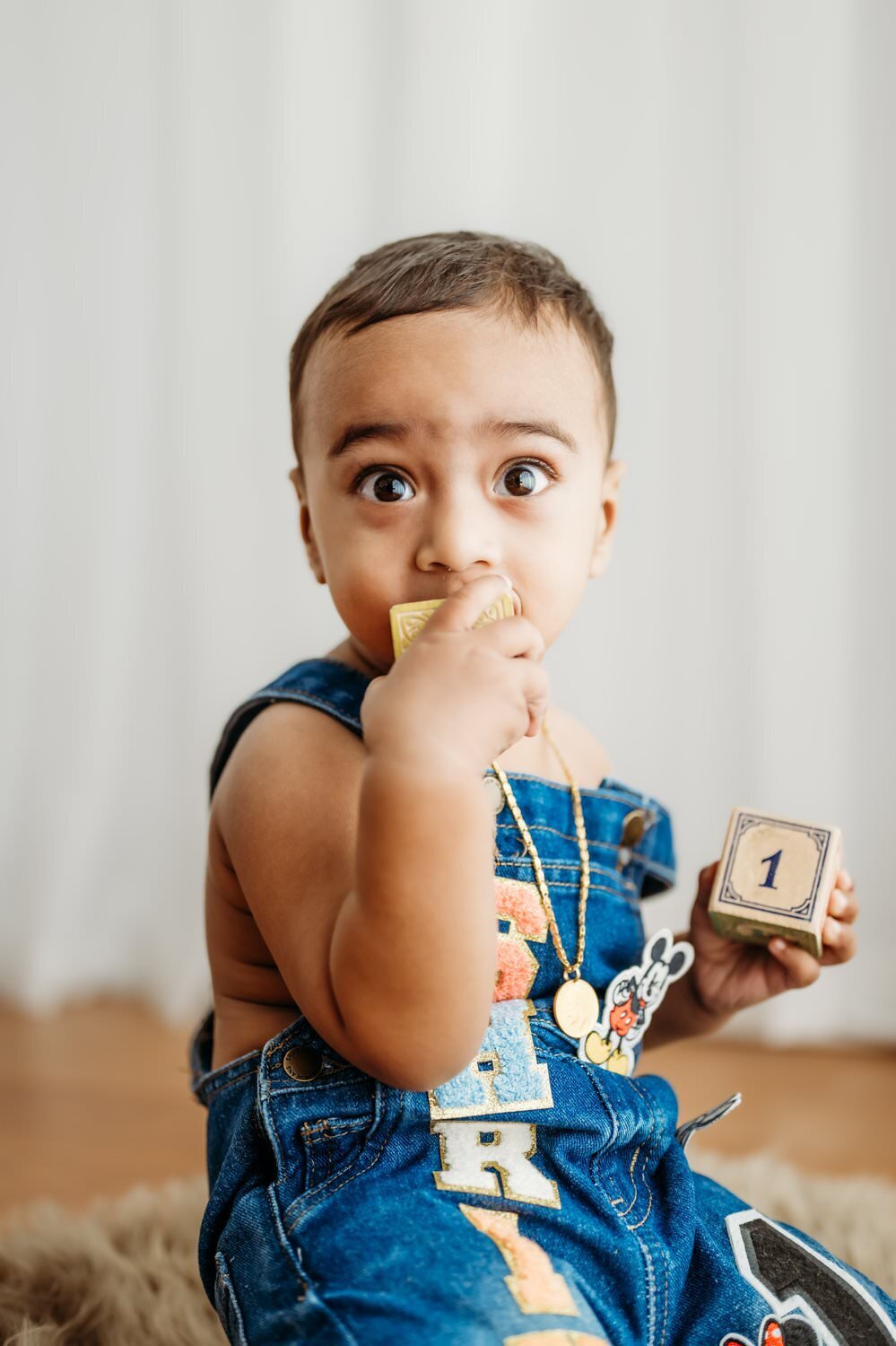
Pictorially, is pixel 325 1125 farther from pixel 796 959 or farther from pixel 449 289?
pixel 449 289

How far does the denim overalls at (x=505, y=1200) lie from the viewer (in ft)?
2.45

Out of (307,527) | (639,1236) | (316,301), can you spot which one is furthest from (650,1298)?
(316,301)

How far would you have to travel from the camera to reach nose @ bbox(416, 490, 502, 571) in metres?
0.85

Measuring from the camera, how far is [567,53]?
1753 millimetres

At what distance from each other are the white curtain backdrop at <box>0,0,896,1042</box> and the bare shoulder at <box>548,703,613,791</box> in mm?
688

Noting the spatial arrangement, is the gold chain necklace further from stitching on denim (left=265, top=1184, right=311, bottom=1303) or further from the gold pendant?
stitching on denim (left=265, top=1184, right=311, bottom=1303)

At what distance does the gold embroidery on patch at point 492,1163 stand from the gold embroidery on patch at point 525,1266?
14 mm

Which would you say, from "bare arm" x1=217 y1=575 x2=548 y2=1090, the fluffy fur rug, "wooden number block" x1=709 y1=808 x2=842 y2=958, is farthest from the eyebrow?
the fluffy fur rug

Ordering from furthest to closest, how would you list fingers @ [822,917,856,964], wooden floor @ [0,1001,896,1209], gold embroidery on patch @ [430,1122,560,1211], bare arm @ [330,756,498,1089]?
wooden floor @ [0,1001,896,1209]
fingers @ [822,917,856,964]
gold embroidery on patch @ [430,1122,560,1211]
bare arm @ [330,756,498,1089]

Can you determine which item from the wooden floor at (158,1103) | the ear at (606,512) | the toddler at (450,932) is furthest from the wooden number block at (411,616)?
the wooden floor at (158,1103)

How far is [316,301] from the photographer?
183cm

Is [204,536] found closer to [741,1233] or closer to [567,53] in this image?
[567,53]

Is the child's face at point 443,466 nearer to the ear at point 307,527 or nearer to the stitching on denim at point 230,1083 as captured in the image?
the ear at point 307,527

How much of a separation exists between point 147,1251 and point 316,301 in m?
1.20
